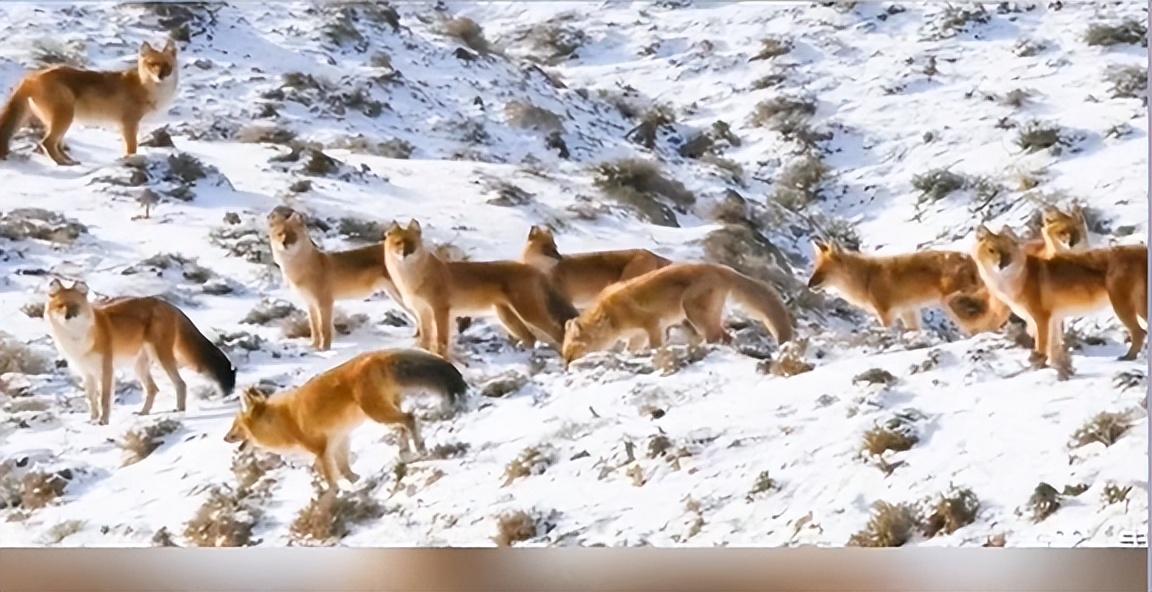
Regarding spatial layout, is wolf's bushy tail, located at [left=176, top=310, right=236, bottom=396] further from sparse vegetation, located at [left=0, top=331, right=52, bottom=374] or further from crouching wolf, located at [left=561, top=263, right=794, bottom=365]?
crouching wolf, located at [left=561, top=263, right=794, bottom=365]

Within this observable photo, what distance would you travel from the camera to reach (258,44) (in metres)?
2.58

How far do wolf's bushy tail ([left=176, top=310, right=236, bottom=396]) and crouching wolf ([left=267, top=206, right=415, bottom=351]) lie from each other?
0.17 metres

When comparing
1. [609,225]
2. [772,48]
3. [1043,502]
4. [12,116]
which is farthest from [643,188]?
[12,116]

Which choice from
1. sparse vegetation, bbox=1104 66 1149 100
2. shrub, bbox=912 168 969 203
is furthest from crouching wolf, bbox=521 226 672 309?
sparse vegetation, bbox=1104 66 1149 100

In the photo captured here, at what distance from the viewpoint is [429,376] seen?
2434mm

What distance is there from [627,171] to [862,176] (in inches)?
17.3

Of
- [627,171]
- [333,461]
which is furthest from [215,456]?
[627,171]

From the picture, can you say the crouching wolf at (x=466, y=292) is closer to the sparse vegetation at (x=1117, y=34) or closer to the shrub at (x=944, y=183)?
the shrub at (x=944, y=183)

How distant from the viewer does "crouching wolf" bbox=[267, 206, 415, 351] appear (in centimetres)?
244

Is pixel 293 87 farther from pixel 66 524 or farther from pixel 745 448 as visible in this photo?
pixel 745 448

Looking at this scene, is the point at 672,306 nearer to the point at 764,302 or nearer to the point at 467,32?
the point at 764,302

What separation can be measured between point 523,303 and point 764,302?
44 cm

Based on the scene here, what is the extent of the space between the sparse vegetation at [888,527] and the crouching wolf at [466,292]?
0.64 meters

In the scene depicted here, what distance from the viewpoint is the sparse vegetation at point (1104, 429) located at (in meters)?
2.37
